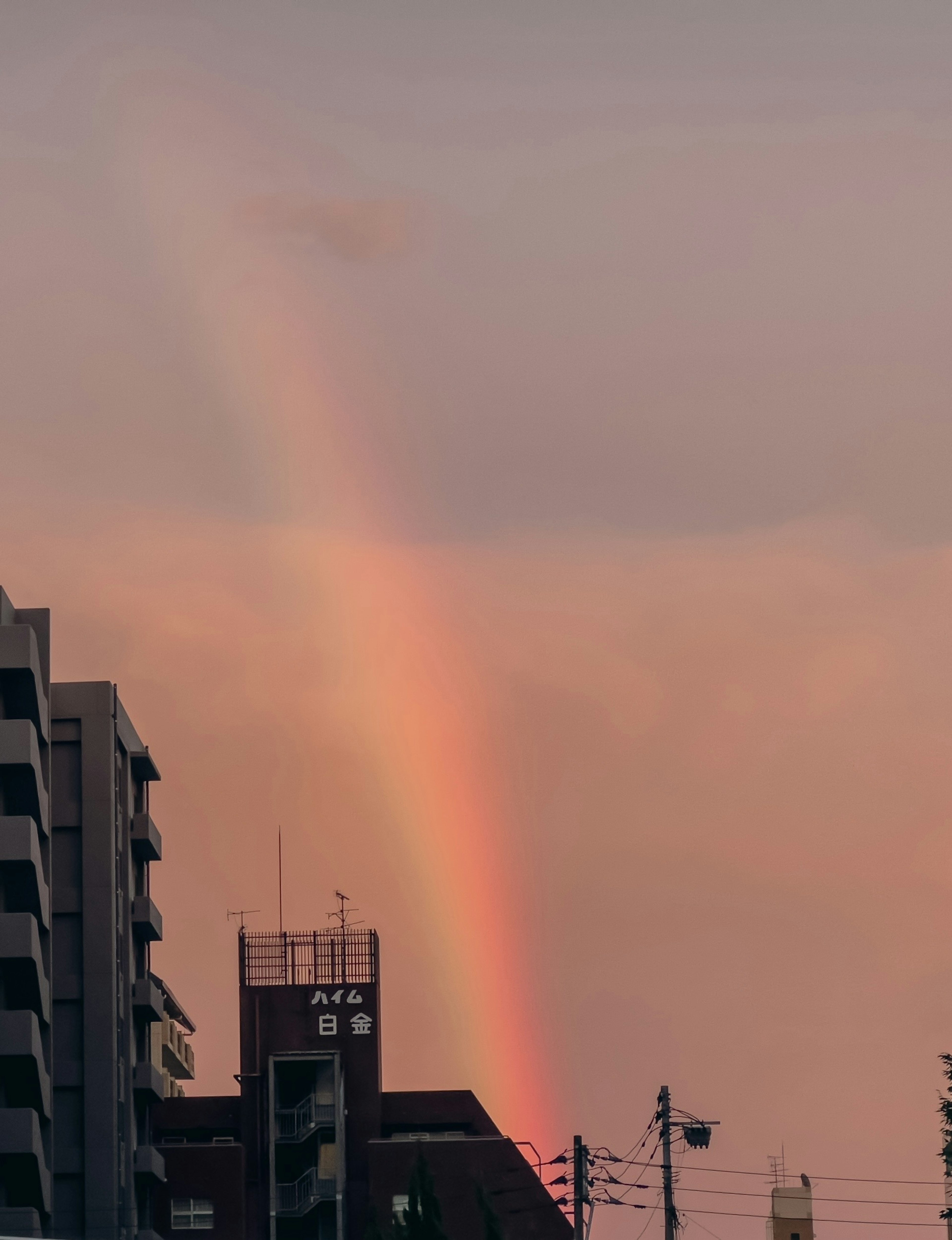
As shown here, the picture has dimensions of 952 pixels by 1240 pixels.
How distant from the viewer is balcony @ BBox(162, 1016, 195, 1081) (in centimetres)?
13512

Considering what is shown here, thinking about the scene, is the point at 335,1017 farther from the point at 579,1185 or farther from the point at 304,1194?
the point at 579,1185

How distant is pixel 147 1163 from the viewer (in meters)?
77.0

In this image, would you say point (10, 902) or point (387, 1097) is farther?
Result: point (387, 1097)

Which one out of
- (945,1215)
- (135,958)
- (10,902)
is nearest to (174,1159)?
(135,958)

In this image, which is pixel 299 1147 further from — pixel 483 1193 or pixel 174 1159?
pixel 483 1193

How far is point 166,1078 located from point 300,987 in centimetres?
3323

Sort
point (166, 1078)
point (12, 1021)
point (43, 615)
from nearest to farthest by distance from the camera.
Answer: point (12, 1021)
point (43, 615)
point (166, 1078)

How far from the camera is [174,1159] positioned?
3558 inches

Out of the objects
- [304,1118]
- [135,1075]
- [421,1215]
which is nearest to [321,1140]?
[304,1118]

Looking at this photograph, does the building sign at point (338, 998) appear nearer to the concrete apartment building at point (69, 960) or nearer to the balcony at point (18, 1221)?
the concrete apartment building at point (69, 960)

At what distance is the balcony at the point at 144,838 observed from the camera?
79125mm

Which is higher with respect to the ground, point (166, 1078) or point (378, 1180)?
point (166, 1078)

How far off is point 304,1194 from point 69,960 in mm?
27283

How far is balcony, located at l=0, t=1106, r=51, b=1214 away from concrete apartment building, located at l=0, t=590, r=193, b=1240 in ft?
0.16
